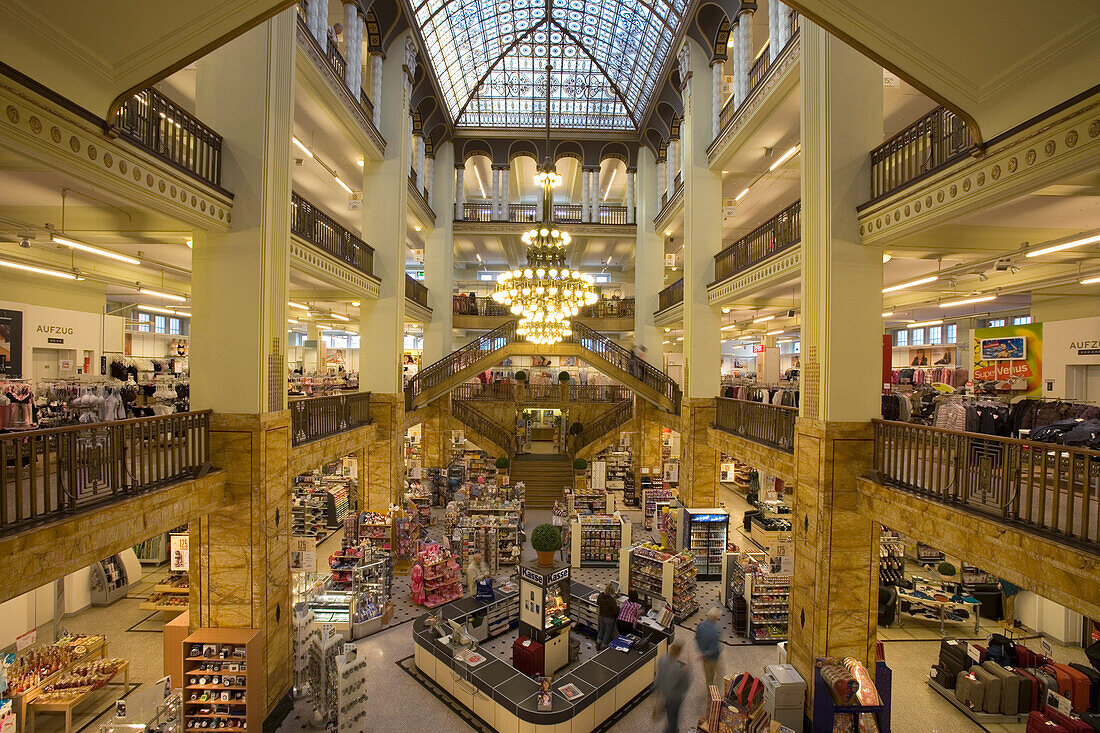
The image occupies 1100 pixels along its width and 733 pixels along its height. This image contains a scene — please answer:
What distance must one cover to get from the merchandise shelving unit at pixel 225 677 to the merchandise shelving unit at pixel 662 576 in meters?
7.55

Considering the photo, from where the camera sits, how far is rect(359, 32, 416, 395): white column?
15016 mm

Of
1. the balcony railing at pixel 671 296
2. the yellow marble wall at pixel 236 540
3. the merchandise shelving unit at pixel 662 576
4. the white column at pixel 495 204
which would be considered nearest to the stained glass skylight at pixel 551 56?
the white column at pixel 495 204

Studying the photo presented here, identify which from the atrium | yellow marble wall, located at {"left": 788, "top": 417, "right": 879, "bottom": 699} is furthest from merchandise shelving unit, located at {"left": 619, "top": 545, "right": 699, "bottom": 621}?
yellow marble wall, located at {"left": 788, "top": 417, "right": 879, "bottom": 699}

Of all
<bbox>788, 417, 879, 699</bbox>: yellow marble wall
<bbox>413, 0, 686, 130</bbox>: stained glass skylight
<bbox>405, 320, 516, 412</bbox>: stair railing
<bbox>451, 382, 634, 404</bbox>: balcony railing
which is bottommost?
<bbox>788, 417, 879, 699</bbox>: yellow marble wall

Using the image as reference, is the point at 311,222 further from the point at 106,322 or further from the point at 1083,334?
the point at 1083,334

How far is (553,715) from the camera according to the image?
7648 mm

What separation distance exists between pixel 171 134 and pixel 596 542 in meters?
13.0

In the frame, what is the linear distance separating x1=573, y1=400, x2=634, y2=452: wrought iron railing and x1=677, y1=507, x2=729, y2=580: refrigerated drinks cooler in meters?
7.66

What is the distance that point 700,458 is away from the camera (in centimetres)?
1460

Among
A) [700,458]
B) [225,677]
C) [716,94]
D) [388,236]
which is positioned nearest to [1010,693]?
[700,458]

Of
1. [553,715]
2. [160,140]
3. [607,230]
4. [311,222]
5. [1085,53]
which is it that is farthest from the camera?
[607,230]

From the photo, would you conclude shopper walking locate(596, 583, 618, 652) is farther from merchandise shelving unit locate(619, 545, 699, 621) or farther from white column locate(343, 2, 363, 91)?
white column locate(343, 2, 363, 91)

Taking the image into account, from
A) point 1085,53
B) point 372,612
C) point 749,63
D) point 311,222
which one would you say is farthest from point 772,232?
point 372,612

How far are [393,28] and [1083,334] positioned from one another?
59.6ft
